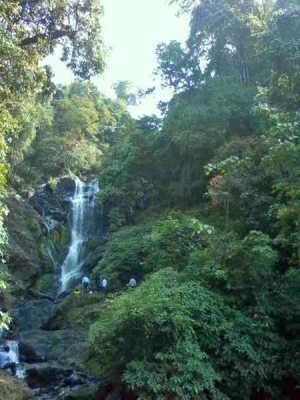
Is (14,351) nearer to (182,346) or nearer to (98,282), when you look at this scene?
(98,282)

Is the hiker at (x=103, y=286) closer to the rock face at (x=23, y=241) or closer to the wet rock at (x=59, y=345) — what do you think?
the wet rock at (x=59, y=345)

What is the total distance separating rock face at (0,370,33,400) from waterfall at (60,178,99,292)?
37.9ft

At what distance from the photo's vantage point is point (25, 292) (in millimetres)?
19344

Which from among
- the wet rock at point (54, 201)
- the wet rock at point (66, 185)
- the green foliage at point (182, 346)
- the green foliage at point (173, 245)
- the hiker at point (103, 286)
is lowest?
the green foliage at point (182, 346)

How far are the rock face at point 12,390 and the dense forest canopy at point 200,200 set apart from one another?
5.22 feet

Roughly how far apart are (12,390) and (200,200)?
11378 millimetres

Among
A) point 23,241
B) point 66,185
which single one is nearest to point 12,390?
point 23,241

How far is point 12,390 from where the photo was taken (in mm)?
8734

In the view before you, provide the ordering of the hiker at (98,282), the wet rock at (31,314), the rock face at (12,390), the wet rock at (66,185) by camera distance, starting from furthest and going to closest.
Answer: the wet rock at (66,185)
the hiker at (98,282)
the wet rock at (31,314)
the rock face at (12,390)

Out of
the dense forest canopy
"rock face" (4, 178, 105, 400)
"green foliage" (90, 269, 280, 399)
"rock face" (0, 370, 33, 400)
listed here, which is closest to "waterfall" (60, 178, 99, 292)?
"rock face" (4, 178, 105, 400)

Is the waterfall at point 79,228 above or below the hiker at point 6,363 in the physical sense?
above

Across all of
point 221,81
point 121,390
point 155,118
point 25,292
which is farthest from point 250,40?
point 121,390

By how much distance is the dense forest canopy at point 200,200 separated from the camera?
7176 millimetres

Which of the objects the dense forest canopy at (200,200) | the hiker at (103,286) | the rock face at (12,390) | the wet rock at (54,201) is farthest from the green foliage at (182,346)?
the wet rock at (54,201)
